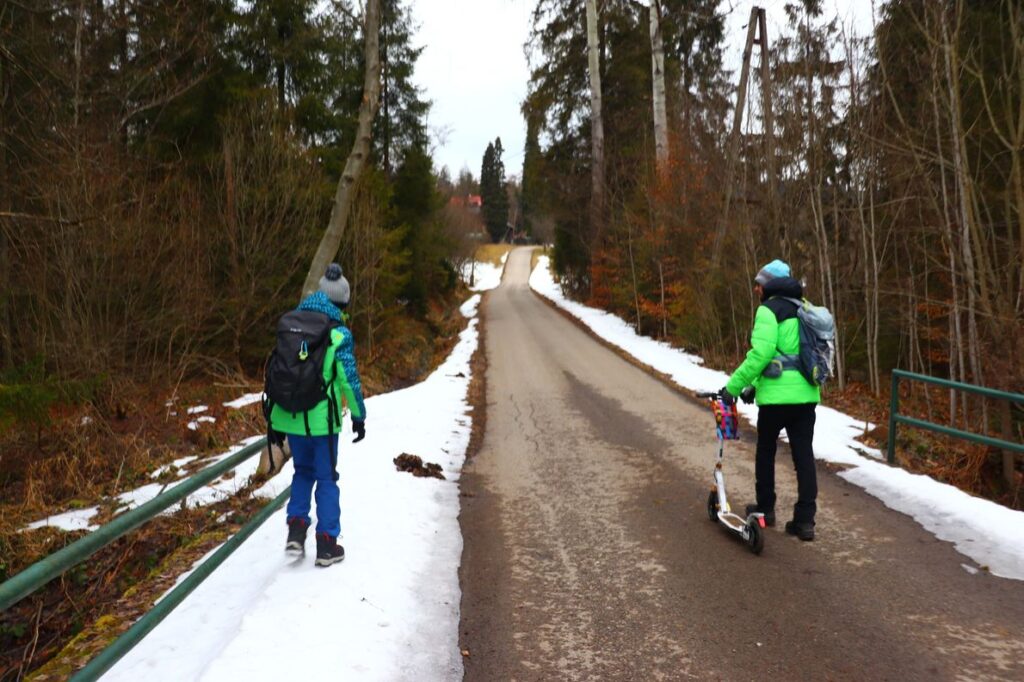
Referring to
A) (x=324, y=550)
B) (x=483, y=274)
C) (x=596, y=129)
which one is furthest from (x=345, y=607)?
(x=483, y=274)

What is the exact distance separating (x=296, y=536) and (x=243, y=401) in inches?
404

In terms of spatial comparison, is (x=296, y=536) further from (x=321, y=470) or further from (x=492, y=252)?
(x=492, y=252)

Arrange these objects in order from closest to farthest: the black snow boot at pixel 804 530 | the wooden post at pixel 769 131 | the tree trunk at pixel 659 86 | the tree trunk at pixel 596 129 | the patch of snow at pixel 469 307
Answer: the black snow boot at pixel 804 530
the wooden post at pixel 769 131
the tree trunk at pixel 659 86
the tree trunk at pixel 596 129
the patch of snow at pixel 469 307

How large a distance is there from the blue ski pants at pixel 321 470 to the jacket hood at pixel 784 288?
329 cm

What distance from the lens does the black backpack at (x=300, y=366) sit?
13.3 ft

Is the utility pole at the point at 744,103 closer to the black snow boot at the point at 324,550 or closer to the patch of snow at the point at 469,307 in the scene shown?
the black snow boot at the point at 324,550

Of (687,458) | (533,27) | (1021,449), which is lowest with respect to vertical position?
(687,458)

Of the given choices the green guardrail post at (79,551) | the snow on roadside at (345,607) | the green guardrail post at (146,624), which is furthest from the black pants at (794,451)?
the green guardrail post at (79,551)

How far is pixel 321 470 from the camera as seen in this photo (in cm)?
434

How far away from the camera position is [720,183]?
55.6 feet

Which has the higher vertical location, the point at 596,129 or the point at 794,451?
the point at 596,129

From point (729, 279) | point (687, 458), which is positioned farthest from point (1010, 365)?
point (729, 279)

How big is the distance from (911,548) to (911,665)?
1763 millimetres

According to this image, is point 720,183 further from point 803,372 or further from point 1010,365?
point 803,372
